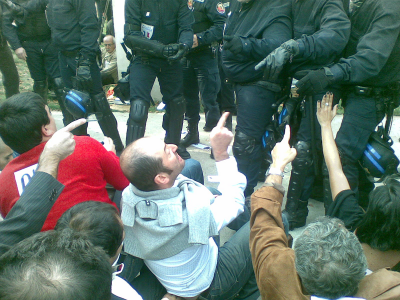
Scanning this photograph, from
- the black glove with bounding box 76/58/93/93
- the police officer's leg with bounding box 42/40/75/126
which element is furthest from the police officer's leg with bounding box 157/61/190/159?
the police officer's leg with bounding box 42/40/75/126

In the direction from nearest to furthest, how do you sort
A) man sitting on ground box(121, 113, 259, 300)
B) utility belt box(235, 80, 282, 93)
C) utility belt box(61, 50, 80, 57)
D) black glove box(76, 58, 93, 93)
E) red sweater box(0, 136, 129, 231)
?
man sitting on ground box(121, 113, 259, 300)
red sweater box(0, 136, 129, 231)
utility belt box(235, 80, 282, 93)
black glove box(76, 58, 93, 93)
utility belt box(61, 50, 80, 57)

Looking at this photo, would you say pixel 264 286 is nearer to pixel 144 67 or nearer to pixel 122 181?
pixel 122 181

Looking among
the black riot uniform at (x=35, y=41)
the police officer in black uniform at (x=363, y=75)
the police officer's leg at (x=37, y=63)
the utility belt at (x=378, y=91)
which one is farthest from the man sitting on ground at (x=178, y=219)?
the police officer's leg at (x=37, y=63)

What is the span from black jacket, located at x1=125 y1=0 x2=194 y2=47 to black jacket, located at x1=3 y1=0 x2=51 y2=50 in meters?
1.77

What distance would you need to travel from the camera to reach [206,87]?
414 cm

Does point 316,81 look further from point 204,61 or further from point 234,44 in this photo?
point 204,61

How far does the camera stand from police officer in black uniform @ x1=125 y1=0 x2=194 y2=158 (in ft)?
11.2

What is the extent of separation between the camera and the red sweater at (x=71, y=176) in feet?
5.52

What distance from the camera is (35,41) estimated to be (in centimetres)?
471

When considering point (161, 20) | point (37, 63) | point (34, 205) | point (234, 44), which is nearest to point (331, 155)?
point (234, 44)

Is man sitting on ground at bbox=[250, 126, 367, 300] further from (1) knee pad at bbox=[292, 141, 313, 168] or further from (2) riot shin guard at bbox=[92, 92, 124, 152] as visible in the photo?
(2) riot shin guard at bbox=[92, 92, 124, 152]

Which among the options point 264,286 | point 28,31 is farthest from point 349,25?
point 28,31

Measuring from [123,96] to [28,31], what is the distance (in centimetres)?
190

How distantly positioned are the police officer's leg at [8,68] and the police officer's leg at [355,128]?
448cm
